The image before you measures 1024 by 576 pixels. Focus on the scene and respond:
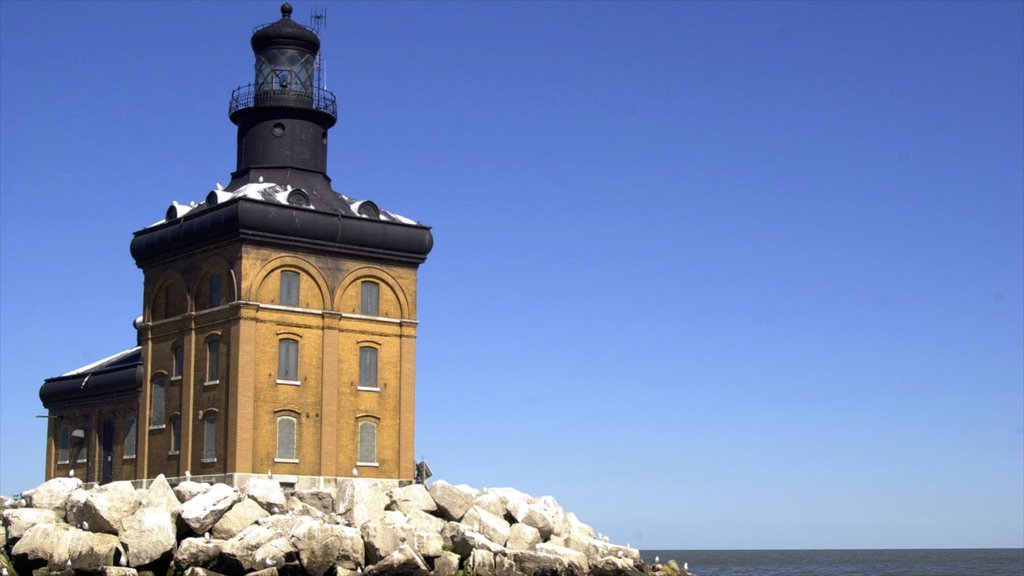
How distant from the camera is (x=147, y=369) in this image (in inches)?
2090

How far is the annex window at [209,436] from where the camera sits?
4941 centimetres

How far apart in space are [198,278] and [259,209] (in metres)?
3.73

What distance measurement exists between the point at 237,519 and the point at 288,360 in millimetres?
9289

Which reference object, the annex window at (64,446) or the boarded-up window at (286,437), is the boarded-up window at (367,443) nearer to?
the boarded-up window at (286,437)

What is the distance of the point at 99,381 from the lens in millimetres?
57375

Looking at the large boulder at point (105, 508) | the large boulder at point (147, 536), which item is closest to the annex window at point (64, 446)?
the large boulder at point (105, 508)

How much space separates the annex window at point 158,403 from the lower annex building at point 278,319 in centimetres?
5

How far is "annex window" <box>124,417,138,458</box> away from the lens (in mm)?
54625

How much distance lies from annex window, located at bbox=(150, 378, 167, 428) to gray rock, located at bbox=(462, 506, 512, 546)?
13461 millimetres

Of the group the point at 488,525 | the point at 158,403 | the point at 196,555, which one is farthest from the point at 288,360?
the point at 196,555

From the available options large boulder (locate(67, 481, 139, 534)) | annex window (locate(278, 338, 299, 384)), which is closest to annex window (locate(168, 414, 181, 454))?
annex window (locate(278, 338, 299, 384))

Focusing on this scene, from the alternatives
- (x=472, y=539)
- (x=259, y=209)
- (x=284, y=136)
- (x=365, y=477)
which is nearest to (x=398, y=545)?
(x=472, y=539)

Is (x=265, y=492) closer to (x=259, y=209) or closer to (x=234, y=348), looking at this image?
(x=234, y=348)

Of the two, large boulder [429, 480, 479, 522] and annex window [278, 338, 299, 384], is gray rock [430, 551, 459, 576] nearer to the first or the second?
large boulder [429, 480, 479, 522]
